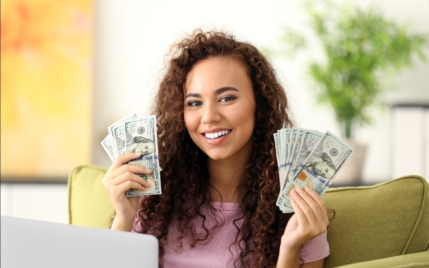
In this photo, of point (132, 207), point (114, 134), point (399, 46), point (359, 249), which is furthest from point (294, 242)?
point (399, 46)

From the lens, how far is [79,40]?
424 centimetres

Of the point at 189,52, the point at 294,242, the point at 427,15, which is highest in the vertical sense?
the point at 427,15

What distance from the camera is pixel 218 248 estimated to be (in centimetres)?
202

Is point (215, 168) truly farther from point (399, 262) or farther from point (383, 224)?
point (399, 262)

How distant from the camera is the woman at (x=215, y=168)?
6.43 feet

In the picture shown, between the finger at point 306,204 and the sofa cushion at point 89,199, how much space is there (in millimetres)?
741

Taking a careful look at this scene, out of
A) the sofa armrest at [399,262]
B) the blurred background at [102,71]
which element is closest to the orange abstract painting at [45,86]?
the blurred background at [102,71]

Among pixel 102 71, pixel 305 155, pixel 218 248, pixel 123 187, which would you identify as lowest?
pixel 218 248

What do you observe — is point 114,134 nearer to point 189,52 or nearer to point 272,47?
point 189,52

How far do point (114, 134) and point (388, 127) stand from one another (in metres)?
2.78

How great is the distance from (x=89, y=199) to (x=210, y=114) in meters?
0.65

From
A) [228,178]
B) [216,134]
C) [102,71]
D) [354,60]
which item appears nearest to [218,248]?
[228,178]

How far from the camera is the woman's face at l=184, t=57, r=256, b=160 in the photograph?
77.0 inches

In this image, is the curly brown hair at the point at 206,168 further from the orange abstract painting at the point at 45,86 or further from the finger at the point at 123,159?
the orange abstract painting at the point at 45,86
